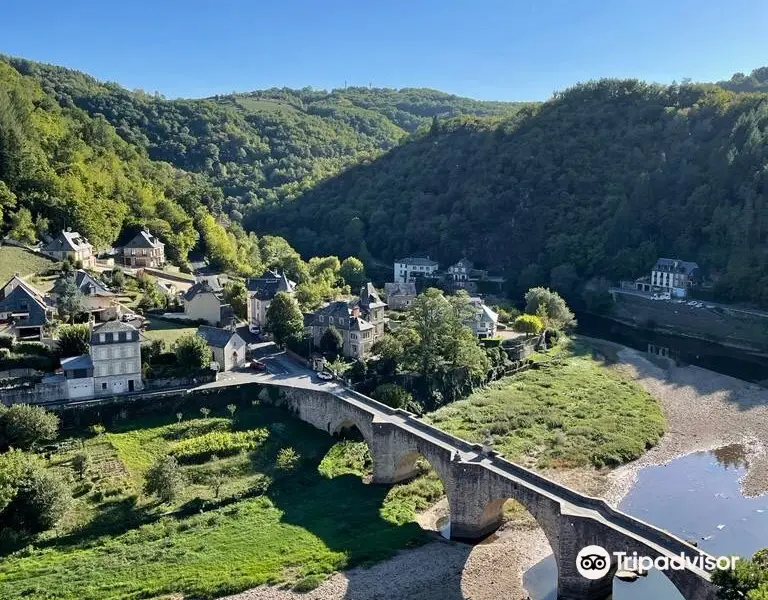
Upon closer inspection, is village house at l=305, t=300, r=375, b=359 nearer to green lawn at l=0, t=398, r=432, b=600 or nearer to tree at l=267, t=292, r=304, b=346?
tree at l=267, t=292, r=304, b=346

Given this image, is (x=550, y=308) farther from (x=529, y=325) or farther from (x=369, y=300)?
(x=369, y=300)

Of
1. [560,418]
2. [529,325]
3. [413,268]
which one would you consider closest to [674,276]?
[529,325]

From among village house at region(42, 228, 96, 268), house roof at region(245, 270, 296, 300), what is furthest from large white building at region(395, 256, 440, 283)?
village house at region(42, 228, 96, 268)

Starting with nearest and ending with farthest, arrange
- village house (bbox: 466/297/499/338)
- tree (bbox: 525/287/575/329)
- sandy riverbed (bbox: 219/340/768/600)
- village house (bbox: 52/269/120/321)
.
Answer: sandy riverbed (bbox: 219/340/768/600)
village house (bbox: 52/269/120/321)
village house (bbox: 466/297/499/338)
tree (bbox: 525/287/575/329)

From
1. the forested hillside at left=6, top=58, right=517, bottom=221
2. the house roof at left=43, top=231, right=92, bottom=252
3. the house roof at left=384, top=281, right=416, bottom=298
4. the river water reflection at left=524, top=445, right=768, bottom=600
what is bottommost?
the river water reflection at left=524, top=445, right=768, bottom=600

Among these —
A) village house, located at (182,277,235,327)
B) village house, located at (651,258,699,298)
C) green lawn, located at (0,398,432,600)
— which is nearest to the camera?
green lawn, located at (0,398,432,600)

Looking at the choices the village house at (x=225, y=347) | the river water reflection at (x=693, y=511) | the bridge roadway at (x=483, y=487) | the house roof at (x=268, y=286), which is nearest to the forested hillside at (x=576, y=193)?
the river water reflection at (x=693, y=511)

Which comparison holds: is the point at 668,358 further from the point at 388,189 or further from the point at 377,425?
the point at 388,189
